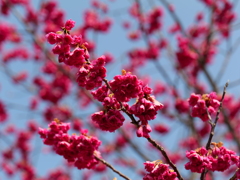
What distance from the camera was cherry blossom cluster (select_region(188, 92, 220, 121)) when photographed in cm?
264

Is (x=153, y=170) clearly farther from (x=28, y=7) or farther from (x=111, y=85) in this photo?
(x=28, y=7)

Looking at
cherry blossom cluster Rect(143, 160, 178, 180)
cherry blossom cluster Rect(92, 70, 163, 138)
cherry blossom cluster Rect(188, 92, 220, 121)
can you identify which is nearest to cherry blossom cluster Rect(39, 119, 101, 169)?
cherry blossom cluster Rect(92, 70, 163, 138)

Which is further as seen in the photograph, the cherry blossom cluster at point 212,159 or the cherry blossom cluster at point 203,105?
the cherry blossom cluster at point 203,105

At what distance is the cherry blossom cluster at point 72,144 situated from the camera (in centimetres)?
244

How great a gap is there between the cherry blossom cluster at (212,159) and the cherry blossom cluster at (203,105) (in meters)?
0.41

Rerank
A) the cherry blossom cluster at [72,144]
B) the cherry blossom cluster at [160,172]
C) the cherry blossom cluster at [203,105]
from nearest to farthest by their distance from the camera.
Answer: the cherry blossom cluster at [160,172], the cherry blossom cluster at [72,144], the cherry blossom cluster at [203,105]

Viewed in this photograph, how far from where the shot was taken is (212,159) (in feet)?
7.51

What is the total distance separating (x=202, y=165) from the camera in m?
2.25

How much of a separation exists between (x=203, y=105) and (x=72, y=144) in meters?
1.10

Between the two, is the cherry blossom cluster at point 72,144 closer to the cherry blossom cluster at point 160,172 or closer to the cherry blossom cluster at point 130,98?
the cherry blossom cluster at point 130,98

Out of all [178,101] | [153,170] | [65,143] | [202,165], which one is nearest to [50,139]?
[65,143]

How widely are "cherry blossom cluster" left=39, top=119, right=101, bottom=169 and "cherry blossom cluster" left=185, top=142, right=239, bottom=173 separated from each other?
72 centimetres

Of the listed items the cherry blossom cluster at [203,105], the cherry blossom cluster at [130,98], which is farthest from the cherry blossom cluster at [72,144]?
the cherry blossom cluster at [203,105]

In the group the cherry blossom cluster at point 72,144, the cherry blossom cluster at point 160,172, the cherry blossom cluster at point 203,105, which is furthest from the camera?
the cherry blossom cluster at point 203,105
